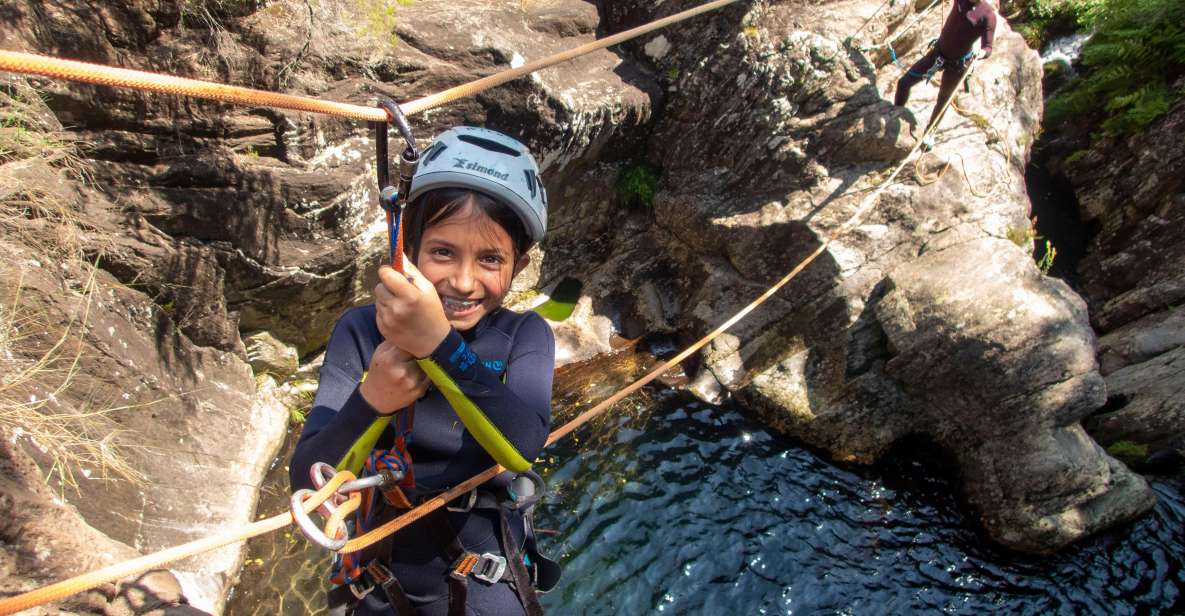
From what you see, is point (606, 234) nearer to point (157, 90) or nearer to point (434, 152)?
point (434, 152)

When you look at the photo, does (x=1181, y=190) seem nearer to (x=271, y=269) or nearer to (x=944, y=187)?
(x=944, y=187)

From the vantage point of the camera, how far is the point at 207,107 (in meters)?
5.29

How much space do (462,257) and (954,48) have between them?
321 inches

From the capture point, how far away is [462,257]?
88.7 inches

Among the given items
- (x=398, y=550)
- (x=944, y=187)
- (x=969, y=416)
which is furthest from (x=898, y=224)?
(x=398, y=550)

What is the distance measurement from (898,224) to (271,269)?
24.5 ft

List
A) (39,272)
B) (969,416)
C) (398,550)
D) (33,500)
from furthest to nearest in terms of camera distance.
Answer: (969,416)
(39,272)
(33,500)
(398,550)

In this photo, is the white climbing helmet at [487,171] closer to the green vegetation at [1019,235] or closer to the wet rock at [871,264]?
the wet rock at [871,264]

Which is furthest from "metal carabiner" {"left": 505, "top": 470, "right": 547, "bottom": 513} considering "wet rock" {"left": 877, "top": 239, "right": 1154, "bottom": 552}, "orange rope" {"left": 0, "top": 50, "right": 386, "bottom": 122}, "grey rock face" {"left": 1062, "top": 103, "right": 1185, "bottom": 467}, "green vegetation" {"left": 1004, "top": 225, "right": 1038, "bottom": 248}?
"grey rock face" {"left": 1062, "top": 103, "right": 1185, "bottom": 467}

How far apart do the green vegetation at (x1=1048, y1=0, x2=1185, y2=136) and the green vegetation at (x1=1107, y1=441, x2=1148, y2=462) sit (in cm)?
622

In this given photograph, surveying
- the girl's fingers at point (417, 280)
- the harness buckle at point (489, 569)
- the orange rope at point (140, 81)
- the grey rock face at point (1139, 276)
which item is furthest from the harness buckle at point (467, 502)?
the grey rock face at point (1139, 276)

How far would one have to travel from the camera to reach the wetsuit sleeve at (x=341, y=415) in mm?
1951

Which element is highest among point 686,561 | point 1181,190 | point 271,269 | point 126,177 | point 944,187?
point 1181,190

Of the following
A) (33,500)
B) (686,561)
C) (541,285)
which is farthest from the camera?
(541,285)
